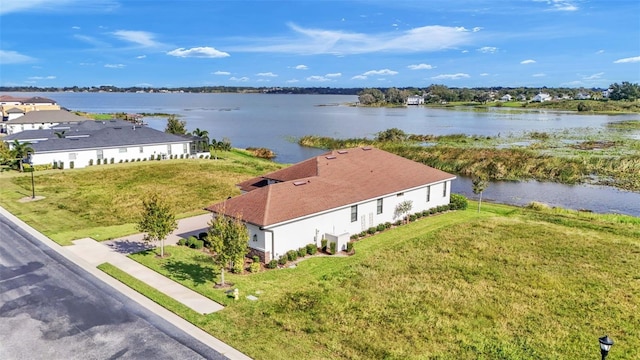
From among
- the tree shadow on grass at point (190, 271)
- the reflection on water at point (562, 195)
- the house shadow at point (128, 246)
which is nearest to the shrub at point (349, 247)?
the tree shadow on grass at point (190, 271)

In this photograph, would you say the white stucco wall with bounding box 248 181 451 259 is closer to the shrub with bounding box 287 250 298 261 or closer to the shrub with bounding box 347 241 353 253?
the shrub with bounding box 287 250 298 261

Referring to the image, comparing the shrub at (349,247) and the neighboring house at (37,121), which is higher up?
the neighboring house at (37,121)

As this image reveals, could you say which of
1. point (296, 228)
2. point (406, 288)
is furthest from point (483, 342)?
point (296, 228)

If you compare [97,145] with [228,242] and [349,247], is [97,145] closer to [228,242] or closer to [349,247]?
[349,247]

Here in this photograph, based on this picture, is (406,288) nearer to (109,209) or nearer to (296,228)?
(296,228)

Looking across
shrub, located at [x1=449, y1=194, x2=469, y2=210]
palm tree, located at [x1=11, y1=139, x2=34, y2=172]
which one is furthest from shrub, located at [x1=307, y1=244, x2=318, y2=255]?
palm tree, located at [x1=11, y1=139, x2=34, y2=172]

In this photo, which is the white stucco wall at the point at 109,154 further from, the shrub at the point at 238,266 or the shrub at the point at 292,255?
the shrub at the point at 238,266

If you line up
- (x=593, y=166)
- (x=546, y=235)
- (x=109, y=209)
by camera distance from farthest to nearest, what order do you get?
(x=593, y=166) < (x=109, y=209) < (x=546, y=235)
